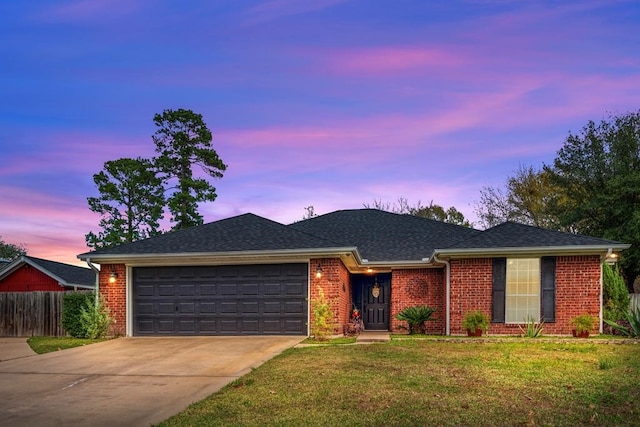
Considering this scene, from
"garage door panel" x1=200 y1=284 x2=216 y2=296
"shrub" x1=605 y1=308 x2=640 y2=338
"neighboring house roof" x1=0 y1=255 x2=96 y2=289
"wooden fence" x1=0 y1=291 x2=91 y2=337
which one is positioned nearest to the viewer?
"shrub" x1=605 y1=308 x2=640 y2=338

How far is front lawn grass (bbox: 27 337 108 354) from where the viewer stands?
12898 millimetres

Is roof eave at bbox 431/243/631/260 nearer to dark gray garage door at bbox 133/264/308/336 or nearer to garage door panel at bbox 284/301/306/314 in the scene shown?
garage door panel at bbox 284/301/306/314

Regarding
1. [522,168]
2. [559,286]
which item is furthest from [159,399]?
[522,168]

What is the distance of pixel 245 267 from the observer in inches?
590

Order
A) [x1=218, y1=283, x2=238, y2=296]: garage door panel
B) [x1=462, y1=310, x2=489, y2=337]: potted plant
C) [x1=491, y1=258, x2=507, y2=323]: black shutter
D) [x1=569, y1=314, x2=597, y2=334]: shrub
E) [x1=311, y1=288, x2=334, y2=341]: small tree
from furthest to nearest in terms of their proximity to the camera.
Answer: [x1=218, y1=283, x2=238, y2=296]: garage door panel
[x1=491, y1=258, x2=507, y2=323]: black shutter
[x1=462, y1=310, x2=489, y2=337]: potted plant
[x1=311, y1=288, x2=334, y2=341]: small tree
[x1=569, y1=314, x2=597, y2=334]: shrub

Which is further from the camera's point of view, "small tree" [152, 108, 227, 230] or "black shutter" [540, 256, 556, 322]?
"small tree" [152, 108, 227, 230]

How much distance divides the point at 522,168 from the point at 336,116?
2672 cm

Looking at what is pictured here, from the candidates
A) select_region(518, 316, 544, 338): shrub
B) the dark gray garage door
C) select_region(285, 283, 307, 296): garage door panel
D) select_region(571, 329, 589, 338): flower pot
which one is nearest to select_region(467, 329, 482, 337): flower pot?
select_region(518, 316, 544, 338): shrub

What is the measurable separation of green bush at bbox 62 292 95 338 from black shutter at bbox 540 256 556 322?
1303 cm

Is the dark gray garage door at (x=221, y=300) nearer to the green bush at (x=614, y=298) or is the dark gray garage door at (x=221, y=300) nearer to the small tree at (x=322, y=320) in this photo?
Result: the small tree at (x=322, y=320)

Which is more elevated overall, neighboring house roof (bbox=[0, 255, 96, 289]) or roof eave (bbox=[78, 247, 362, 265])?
roof eave (bbox=[78, 247, 362, 265])

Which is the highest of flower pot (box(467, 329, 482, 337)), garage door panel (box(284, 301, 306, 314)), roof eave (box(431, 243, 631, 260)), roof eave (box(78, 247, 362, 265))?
roof eave (box(431, 243, 631, 260))

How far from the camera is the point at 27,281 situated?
957 inches

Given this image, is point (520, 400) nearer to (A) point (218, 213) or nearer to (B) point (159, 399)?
(B) point (159, 399)
